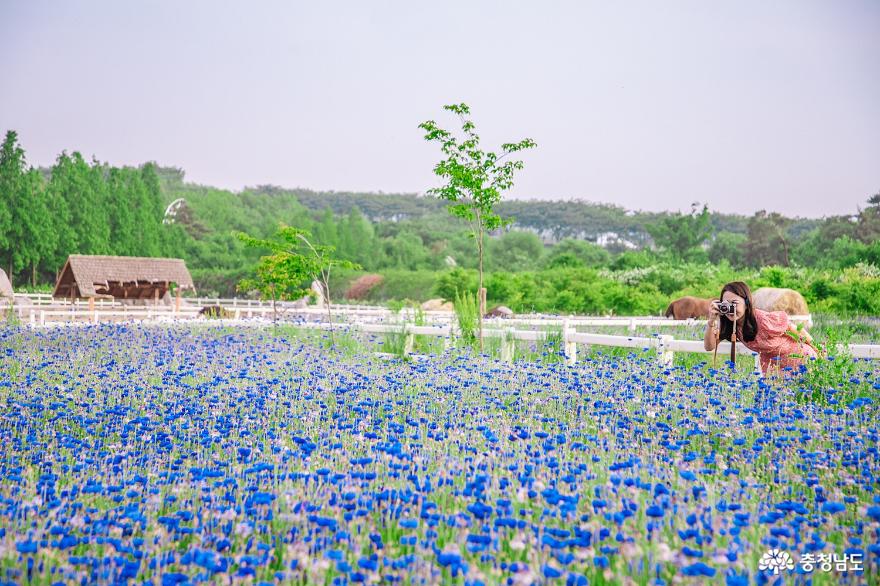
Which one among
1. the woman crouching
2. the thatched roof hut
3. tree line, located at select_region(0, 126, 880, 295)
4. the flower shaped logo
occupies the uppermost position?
tree line, located at select_region(0, 126, 880, 295)

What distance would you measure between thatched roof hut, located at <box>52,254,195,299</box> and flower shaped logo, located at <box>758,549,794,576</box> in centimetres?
3413

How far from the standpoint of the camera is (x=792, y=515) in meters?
4.01

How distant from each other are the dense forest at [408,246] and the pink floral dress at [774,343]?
6826 mm

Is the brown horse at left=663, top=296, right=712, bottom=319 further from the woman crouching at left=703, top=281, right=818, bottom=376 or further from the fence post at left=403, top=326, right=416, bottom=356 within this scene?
the woman crouching at left=703, top=281, right=818, bottom=376

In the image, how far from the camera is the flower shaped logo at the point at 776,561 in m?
3.18

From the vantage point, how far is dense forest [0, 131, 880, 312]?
133 feet

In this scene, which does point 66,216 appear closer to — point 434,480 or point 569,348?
point 569,348

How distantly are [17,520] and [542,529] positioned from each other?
103 inches

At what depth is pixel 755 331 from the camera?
8594 mm

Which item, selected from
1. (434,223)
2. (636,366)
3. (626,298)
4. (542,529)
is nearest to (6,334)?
(636,366)

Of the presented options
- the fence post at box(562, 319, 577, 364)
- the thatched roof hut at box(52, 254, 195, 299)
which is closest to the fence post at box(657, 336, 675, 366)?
the fence post at box(562, 319, 577, 364)

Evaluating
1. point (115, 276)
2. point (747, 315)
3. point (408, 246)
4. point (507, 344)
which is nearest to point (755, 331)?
point (747, 315)

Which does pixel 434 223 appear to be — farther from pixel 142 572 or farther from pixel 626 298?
pixel 142 572

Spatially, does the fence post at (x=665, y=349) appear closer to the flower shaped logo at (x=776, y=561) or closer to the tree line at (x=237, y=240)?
the flower shaped logo at (x=776, y=561)
